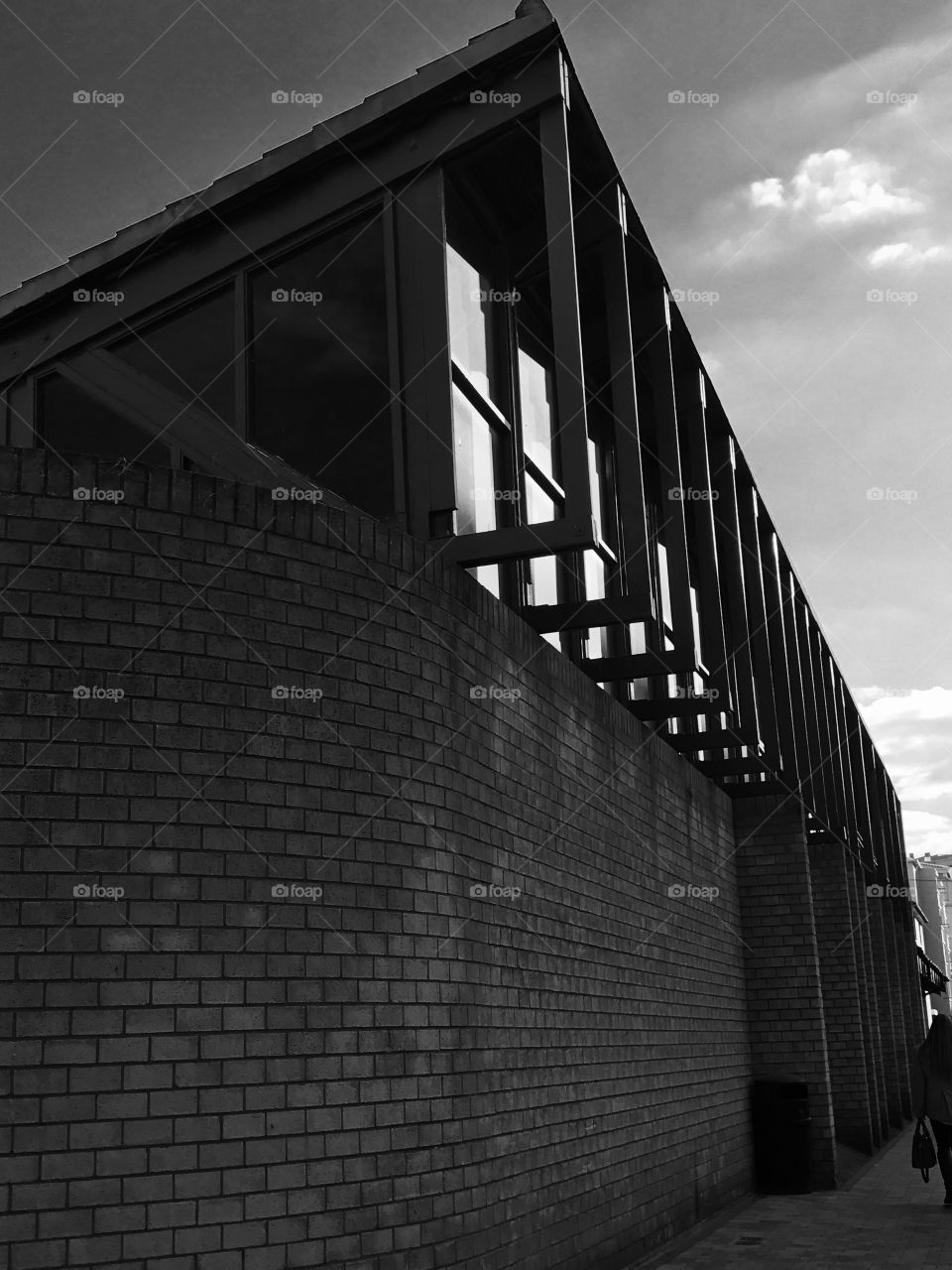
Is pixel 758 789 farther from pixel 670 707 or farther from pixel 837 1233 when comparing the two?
pixel 837 1233

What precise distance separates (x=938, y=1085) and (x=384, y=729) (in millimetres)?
7942

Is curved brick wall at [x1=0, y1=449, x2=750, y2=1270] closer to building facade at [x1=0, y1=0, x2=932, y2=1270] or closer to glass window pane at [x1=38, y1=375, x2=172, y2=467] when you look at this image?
building facade at [x1=0, y1=0, x2=932, y2=1270]

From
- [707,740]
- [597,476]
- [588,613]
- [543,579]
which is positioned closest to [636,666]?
[543,579]

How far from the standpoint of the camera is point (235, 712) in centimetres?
631

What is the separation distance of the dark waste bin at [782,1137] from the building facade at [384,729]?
0.95 feet

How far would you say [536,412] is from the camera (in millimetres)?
10781

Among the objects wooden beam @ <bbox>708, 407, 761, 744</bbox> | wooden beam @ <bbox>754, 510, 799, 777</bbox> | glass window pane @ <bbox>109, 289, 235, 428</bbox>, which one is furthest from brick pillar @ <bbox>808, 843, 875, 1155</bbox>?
glass window pane @ <bbox>109, 289, 235, 428</bbox>

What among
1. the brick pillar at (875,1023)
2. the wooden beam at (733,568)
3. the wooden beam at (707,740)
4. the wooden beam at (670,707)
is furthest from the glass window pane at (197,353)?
the brick pillar at (875,1023)

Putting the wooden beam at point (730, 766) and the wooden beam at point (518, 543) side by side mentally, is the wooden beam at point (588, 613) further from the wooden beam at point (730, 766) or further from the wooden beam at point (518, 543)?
the wooden beam at point (730, 766)

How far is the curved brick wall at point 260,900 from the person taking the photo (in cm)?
557

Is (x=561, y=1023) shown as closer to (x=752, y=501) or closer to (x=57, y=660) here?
(x=57, y=660)

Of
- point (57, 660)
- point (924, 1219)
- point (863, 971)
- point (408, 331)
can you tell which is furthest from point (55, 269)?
point (863, 971)

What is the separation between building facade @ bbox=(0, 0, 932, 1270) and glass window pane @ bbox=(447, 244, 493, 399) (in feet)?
0.17

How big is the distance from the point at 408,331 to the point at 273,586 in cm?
312
